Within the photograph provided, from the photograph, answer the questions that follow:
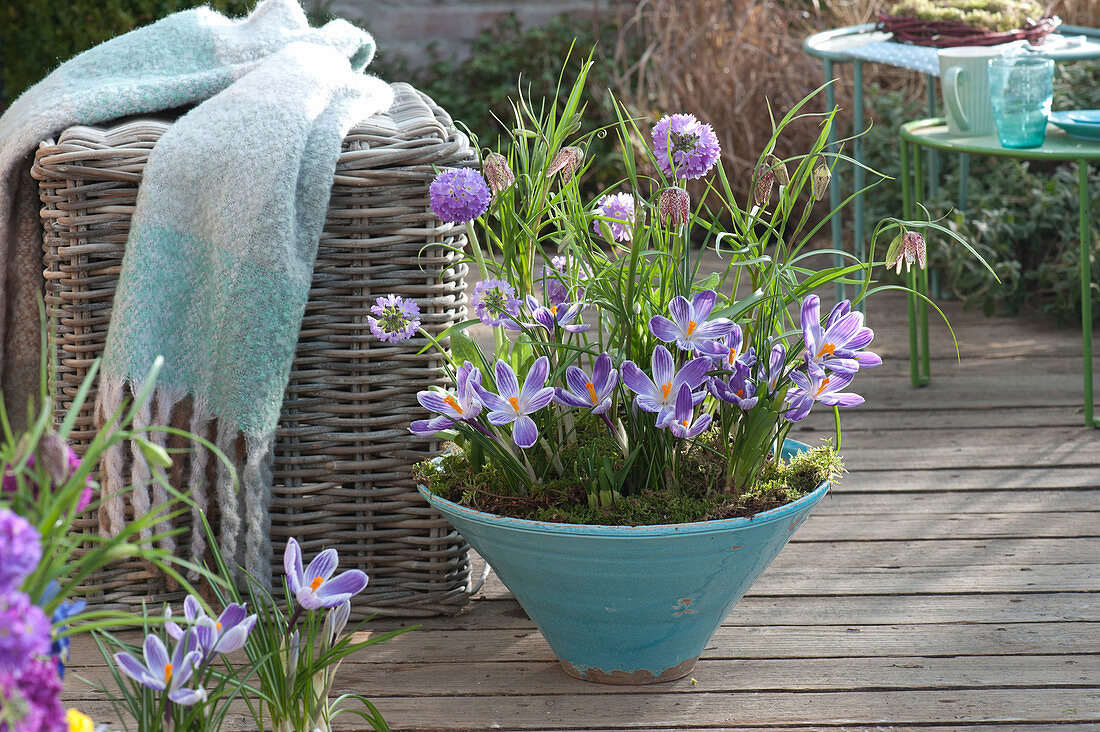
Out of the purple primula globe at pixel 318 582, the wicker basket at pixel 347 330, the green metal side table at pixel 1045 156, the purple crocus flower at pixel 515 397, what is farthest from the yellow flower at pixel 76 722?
the green metal side table at pixel 1045 156

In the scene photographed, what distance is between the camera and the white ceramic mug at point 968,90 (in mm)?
2191

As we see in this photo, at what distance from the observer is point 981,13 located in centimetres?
255

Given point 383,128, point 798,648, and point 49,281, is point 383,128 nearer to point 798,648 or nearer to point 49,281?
point 49,281

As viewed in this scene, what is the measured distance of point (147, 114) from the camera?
5.32ft

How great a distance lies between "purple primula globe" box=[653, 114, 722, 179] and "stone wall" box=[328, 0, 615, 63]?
11.3 feet

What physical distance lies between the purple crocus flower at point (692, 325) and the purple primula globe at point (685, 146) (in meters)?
0.15

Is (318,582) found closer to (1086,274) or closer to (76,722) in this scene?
(76,722)

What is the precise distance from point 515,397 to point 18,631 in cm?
70

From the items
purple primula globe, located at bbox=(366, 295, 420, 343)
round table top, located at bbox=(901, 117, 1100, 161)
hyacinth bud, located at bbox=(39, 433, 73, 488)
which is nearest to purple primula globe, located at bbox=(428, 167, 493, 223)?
purple primula globe, located at bbox=(366, 295, 420, 343)

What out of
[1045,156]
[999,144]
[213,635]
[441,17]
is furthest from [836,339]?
[441,17]

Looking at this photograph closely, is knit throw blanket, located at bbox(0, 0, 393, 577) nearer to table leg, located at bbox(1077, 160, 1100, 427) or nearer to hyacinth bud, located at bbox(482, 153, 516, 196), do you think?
hyacinth bud, located at bbox(482, 153, 516, 196)

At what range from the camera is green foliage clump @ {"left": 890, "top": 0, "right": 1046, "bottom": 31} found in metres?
2.53

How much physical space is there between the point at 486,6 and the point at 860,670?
3.70 metres

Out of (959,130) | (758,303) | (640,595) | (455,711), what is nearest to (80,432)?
(455,711)
